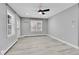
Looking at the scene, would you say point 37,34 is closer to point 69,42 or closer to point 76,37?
point 69,42

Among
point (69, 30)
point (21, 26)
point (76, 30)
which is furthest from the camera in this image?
point (21, 26)

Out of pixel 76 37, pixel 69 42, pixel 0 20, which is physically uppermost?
pixel 0 20

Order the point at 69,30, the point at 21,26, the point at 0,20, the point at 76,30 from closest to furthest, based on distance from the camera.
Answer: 1. the point at 0,20
2. the point at 76,30
3. the point at 69,30
4. the point at 21,26

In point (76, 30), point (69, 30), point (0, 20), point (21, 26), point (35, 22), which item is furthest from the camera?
point (35, 22)

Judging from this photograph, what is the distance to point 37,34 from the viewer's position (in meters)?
10.4

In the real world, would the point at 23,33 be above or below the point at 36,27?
below

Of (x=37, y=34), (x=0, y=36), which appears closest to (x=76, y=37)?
(x=0, y=36)

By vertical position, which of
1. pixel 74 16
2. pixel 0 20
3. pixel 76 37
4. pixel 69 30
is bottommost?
pixel 76 37

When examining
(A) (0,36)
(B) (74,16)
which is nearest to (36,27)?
(B) (74,16)

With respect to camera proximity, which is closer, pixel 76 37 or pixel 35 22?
pixel 76 37

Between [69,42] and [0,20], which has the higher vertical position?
[0,20]

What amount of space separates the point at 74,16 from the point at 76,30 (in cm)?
79

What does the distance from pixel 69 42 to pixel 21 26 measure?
6026 millimetres

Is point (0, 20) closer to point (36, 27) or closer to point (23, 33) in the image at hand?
point (23, 33)
